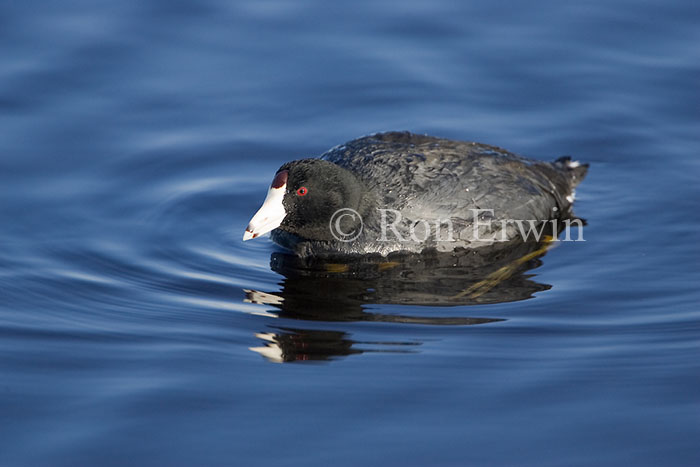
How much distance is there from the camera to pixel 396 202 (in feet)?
20.9

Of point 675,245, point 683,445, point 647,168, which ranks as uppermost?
point 647,168

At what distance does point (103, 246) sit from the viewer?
21.0ft

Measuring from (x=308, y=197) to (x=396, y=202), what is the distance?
571 mm

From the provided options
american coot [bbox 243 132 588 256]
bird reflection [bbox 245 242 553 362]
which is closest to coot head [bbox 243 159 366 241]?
american coot [bbox 243 132 588 256]

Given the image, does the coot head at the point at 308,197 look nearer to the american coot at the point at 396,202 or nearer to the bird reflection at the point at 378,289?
the american coot at the point at 396,202

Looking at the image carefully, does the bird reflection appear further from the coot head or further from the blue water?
the coot head

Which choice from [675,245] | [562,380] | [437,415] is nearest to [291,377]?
[437,415]

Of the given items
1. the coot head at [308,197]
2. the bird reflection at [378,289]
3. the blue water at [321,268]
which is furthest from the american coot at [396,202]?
the blue water at [321,268]

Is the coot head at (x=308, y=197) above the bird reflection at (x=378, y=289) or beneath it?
above

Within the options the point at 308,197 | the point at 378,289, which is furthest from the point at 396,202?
the point at 378,289

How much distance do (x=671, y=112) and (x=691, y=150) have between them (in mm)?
611

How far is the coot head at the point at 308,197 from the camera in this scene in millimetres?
6219

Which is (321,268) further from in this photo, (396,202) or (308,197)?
(396,202)

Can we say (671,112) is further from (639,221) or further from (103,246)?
(103,246)
